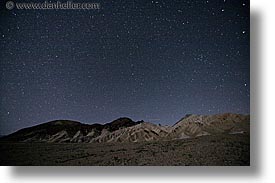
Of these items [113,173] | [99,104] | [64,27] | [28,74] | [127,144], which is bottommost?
[113,173]

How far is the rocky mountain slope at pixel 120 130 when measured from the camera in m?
1.76

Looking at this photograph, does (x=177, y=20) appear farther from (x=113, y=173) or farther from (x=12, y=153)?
(x=12, y=153)

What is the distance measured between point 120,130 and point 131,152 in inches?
4.1

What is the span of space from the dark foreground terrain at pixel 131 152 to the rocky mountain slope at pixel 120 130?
2 cm

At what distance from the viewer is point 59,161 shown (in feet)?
5.78

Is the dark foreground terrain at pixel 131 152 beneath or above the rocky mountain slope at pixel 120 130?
beneath

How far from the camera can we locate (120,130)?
5.81 ft

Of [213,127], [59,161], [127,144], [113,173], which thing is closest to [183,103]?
[213,127]

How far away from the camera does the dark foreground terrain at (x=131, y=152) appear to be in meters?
1.75

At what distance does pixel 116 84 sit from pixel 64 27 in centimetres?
33

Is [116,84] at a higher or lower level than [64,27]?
lower

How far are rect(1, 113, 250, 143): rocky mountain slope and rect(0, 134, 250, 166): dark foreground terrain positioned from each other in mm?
21

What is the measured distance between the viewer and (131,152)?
177 centimetres

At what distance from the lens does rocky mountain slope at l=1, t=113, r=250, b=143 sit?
5.77 ft
